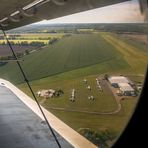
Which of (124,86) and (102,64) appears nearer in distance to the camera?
(124,86)

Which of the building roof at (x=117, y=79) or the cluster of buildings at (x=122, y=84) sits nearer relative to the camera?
the cluster of buildings at (x=122, y=84)

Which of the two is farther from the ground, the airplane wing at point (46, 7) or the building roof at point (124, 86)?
the airplane wing at point (46, 7)

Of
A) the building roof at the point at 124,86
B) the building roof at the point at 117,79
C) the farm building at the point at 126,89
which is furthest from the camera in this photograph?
the building roof at the point at 117,79

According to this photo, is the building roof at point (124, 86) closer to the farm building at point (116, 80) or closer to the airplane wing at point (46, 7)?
the farm building at point (116, 80)

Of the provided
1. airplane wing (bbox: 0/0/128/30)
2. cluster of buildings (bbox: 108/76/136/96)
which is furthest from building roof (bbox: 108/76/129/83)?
airplane wing (bbox: 0/0/128/30)

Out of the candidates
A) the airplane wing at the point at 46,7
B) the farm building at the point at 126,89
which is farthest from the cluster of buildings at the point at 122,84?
the airplane wing at the point at 46,7

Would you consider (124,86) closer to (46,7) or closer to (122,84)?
(122,84)

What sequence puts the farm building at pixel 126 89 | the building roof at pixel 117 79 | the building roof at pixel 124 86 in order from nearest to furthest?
the farm building at pixel 126 89
the building roof at pixel 124 86
the building roof at pixel 117 79

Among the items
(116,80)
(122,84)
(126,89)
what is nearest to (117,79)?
(116,80)

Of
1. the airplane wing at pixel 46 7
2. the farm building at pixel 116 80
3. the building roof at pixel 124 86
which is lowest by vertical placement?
the farm building at pixel 116 80

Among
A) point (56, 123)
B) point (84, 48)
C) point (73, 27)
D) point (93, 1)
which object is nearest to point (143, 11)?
point (93, 1)
